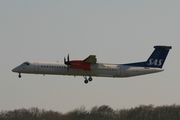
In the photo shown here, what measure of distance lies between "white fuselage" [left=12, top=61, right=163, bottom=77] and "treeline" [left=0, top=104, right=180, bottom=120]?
4368cm

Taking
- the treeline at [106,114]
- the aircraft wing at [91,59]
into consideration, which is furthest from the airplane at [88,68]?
the treeline at [106,114]

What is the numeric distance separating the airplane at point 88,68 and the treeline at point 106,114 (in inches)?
1697

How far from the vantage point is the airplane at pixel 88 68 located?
3187 inches

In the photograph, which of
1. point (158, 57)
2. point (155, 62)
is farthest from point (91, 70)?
point (158, 57)

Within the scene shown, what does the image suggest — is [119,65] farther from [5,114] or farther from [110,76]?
[5,114]

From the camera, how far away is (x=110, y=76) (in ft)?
272

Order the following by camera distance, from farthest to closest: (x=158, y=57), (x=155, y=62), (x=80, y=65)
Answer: (x=158, y=57), (x=155, y=62), (x=80, y=65)

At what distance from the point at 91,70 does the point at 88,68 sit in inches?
25.9

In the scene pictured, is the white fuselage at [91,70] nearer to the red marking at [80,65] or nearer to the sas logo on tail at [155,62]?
the red marking at [80,65]

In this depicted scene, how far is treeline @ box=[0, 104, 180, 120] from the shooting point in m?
128

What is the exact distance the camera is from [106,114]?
133500mm

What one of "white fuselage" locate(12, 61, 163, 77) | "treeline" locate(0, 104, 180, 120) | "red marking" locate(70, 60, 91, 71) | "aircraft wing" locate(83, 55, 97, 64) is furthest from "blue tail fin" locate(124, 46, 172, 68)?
"treeline" locate(0, 104, 180, 120)

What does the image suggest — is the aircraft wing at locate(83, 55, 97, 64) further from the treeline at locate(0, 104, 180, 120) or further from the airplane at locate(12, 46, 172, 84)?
the treeline at locate(0, 104, 180, 120)

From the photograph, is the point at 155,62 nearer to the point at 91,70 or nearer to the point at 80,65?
the point at 91,70
